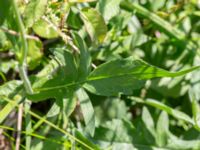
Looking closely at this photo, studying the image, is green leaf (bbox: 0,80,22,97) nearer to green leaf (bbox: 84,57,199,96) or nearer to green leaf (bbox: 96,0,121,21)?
green leaf (bbox: 84,57,199,96)

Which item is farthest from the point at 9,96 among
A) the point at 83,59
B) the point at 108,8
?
the point at 108,8

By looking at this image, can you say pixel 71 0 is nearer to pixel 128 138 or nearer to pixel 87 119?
pixel 87 119

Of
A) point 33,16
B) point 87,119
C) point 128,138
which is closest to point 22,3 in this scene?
point 33,16

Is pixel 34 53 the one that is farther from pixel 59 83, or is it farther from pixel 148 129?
pixel 148 129

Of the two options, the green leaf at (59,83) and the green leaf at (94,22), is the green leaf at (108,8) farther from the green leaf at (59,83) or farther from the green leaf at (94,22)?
the green leaf at (59,83)

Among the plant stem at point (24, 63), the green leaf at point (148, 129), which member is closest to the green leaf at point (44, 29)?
the plant stem at point (24, 63)

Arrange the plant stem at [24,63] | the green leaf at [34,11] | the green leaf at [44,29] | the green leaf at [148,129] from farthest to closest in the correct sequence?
the green leaf at [148,129] < the green leaf at [44,29] < the green leaf at [34,11] < the plant stem at [24,63]

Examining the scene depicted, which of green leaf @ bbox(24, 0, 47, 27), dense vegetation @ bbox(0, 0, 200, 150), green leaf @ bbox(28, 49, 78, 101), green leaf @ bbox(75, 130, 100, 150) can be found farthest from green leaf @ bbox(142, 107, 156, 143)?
green leaf @ bbox(24, 0, 47, 27)
